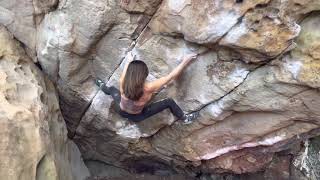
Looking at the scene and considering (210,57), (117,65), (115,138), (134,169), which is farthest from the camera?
(134,169)

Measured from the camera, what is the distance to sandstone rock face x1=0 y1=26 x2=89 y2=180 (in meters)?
4.93

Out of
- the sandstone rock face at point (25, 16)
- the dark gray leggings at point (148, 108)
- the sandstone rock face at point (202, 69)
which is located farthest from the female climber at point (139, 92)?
the sandstone rock face at point (25, 16)

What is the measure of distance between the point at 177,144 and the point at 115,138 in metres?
1.01

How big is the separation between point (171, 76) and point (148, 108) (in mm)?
682

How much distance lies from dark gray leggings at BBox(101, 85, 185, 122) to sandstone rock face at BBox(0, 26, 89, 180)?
0.82 meters

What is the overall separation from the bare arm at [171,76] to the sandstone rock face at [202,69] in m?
0.09

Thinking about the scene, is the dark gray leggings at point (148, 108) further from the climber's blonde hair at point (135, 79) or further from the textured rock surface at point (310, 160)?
the textured rock surface at point (310, 160)

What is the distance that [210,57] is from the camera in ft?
17.8

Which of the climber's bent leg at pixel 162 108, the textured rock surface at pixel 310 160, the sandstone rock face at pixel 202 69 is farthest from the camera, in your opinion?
the textured rock surface at pixel 310 160

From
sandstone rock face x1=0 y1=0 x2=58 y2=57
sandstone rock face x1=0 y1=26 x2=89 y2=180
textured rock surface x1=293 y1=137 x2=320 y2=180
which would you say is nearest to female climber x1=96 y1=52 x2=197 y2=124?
sandstone rock face x1=0 y1=26 x2=89 y2=180

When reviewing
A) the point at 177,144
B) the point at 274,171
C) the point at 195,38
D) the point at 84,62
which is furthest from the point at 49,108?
the point at 274,171

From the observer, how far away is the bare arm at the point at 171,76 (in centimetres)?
552

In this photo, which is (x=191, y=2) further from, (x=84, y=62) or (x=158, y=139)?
(x=158, y=139)

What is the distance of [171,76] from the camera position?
5586mm
